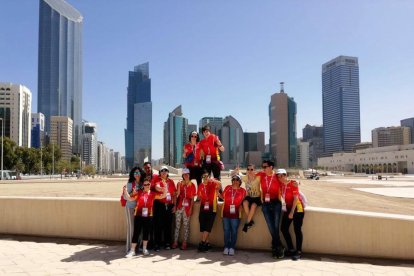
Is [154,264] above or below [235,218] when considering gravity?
below

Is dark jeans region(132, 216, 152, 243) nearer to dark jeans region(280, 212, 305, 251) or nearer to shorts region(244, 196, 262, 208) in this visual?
shorts region(244, 196, 262, 208)

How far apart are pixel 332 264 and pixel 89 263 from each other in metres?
4.42

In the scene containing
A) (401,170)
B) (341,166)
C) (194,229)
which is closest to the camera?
(194,229)

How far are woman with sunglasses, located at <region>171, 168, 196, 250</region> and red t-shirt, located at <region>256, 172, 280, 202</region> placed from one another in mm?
1497

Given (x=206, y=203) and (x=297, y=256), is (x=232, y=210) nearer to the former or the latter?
(x=206, y=203)

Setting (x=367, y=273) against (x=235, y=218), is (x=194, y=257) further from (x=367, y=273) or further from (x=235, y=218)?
(x=367, y=273)

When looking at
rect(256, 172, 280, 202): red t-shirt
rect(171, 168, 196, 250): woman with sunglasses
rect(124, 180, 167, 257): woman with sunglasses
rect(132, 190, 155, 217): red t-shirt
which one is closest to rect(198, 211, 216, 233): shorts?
rect(171, 168, 196, 250): woman with sunglasses

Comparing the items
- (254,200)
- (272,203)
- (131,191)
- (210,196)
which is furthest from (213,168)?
(131,191)

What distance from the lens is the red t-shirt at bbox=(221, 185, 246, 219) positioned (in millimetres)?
7457

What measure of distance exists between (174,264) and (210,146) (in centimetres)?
275

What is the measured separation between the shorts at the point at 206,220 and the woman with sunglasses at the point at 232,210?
0.27 metres

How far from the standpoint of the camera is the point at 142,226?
24.8 feet

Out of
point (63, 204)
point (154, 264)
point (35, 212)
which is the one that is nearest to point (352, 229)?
point (154, 264)

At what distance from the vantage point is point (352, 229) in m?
7.08
